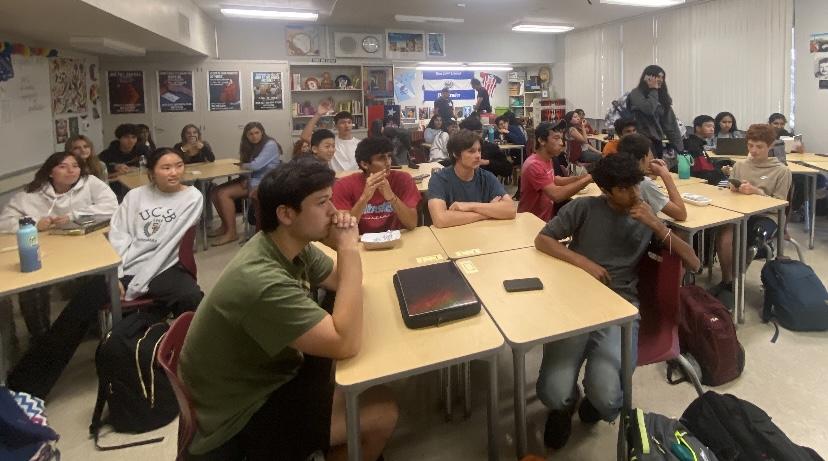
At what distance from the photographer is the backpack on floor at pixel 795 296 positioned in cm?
300

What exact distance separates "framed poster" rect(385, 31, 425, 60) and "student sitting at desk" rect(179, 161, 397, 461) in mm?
7814

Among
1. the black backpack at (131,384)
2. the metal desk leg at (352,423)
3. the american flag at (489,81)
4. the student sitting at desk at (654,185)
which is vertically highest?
the american flag at (489,81)

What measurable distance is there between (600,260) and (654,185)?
2.99 ft

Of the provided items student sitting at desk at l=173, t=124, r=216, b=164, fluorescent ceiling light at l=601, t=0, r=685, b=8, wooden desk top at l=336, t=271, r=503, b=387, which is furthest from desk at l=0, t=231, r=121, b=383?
fluorescent ceiling light at l=601, t=0, r=685, b=8

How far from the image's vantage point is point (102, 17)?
378 centimetres

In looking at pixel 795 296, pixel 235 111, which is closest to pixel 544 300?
pixel 795 296

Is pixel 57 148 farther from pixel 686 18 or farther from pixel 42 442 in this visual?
pixel 686 18

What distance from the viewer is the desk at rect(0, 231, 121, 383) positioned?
7.14 feet

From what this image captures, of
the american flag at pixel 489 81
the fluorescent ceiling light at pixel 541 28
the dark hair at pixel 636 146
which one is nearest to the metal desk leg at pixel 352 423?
the dark hair at pixel 636 146

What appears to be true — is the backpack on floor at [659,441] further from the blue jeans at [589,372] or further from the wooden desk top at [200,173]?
the wooden desk top at [200,173]

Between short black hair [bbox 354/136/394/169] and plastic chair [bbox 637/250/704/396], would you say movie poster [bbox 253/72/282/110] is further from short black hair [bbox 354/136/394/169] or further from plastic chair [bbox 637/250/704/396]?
plastic chair [bbox 637/250/704/396]

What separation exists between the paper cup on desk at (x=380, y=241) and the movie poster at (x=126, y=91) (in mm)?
6734

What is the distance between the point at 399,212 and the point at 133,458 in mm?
1645

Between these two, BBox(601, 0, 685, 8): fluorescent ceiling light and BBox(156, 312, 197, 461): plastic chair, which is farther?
BBox(601, 0, 685, 8): fluorescent ceiling light
